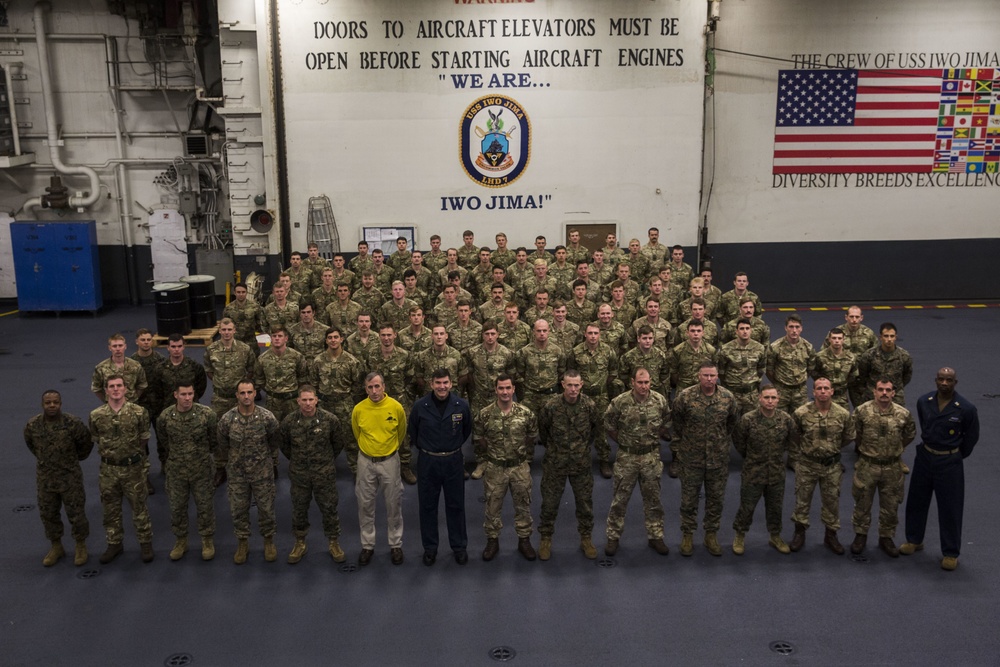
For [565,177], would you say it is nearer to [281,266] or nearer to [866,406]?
[281,266]

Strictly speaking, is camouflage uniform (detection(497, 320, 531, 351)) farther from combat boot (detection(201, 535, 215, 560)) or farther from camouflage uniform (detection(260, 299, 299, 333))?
combat boot (detection(201, 535, 215, 560))

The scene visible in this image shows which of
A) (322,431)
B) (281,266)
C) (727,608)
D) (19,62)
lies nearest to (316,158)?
(281,266)

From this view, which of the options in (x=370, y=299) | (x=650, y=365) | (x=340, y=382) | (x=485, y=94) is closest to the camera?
(x=340, y=382)

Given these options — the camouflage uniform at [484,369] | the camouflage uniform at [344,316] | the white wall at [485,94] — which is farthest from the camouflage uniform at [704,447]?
the white wall at [485,94]

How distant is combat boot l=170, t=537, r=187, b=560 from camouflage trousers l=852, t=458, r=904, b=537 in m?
5.95

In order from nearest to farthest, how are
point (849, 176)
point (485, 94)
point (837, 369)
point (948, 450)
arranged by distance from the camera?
point (948, 450) → point (837, 369) → point (485, 94) → point (849, 176)

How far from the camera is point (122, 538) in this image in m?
7.91

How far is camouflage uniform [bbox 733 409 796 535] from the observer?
7641 millimetres

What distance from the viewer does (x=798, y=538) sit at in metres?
7.91

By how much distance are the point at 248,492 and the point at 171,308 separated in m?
7.27

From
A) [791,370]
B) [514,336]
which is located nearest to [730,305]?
[791,370]

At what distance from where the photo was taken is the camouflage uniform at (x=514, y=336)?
33.4 ft

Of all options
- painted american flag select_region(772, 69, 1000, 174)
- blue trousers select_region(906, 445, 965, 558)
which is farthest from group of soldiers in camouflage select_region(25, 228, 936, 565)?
painted american flag select_region(772, 69, 1000, 174)

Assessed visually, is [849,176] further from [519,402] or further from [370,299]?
[519,402]
